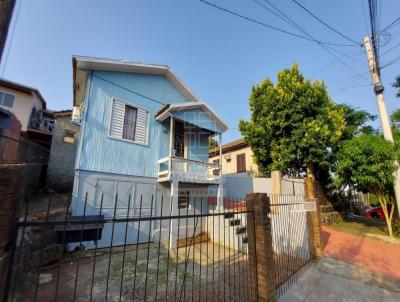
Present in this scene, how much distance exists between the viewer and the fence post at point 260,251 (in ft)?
12.2

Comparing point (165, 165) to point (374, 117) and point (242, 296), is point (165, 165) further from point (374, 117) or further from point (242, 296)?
point (374, 117)

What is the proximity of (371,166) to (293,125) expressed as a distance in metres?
4.22

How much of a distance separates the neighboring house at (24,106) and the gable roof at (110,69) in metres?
5.41

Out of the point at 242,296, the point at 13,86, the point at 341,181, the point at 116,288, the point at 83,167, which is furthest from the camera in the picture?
the point at 13,86

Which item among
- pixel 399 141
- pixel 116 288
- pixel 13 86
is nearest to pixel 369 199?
pixel 399 141

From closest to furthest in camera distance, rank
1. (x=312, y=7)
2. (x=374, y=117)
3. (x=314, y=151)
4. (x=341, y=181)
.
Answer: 1. (x=312, y=7)
2. (x=341, y=181)
3. (x=314, y=151)
4. (x=374, y=117)

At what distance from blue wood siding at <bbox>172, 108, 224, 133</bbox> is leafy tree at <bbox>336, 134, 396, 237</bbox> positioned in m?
6.74

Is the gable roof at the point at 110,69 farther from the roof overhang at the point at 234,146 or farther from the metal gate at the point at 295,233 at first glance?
the roof overhang at the point at 234,146

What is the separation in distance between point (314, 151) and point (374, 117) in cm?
879

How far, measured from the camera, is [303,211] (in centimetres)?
708

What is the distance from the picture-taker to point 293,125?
38.7 ft

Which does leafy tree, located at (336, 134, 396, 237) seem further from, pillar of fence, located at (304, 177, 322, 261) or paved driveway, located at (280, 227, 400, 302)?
pillar of fence, located at (304, 177, 322, 261)

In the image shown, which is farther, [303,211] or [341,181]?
[341,181]

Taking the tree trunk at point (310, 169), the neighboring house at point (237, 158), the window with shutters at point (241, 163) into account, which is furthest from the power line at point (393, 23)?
the window with shutters at point (241, 163)
